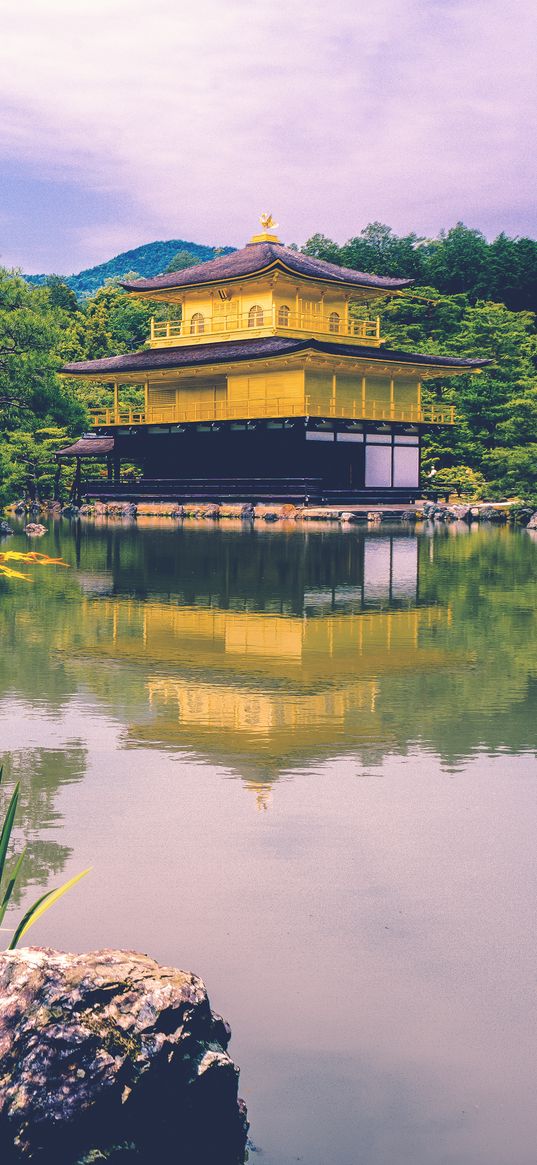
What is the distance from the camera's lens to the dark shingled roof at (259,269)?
171 ft

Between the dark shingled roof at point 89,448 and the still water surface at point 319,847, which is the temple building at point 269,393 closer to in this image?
the dark shingled roof at point 89,448

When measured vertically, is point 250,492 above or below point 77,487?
→ below

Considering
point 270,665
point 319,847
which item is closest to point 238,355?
point 270,665

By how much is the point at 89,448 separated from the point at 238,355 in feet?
39.3

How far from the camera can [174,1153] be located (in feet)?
11.4

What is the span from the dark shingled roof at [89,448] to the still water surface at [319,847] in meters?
44.4

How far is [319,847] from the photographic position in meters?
6.15

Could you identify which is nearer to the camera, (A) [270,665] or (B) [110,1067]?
(B) [110,1067]

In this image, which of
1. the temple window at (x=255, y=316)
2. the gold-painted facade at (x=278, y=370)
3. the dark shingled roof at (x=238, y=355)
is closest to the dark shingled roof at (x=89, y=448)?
the gold-painted facade at (x=278, y=370)

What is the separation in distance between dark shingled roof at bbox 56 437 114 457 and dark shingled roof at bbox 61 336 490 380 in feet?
11.5

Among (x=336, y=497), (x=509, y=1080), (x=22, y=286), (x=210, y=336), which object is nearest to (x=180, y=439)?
(x=210, y=336)

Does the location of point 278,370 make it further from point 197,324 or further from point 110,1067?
point 110,1067

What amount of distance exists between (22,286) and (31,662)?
20.9 meters

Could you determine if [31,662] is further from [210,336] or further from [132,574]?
[210,336]
